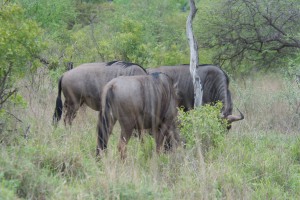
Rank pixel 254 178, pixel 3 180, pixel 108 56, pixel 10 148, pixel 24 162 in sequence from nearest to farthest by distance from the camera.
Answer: pixel 3 180
pixel 24 162
pixel 10 148
pixel 254 178
pixel 108 56

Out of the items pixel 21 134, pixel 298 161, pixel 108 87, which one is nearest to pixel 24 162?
pixel 21 134

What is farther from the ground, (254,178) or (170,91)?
(170,91)

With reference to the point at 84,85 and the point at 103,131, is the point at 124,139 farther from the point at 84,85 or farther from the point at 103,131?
the point at 84,85

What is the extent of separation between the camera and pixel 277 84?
46.8 ft

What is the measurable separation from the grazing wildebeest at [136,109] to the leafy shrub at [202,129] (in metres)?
0.29

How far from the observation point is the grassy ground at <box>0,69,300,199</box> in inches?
188

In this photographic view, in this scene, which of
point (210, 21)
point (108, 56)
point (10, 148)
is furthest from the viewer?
point (210, 21)

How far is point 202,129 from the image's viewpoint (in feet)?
21.5

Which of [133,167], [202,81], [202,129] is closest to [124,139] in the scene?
[133,167]

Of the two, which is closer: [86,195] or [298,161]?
[86,195]

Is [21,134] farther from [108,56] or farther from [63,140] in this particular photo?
[108,56]

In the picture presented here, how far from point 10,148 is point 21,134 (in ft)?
2.40

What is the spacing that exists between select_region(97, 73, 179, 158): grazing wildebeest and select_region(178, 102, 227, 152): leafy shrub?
29 cm

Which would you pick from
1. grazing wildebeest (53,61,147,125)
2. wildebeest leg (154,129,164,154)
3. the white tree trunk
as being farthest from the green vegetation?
the white tree trunk
